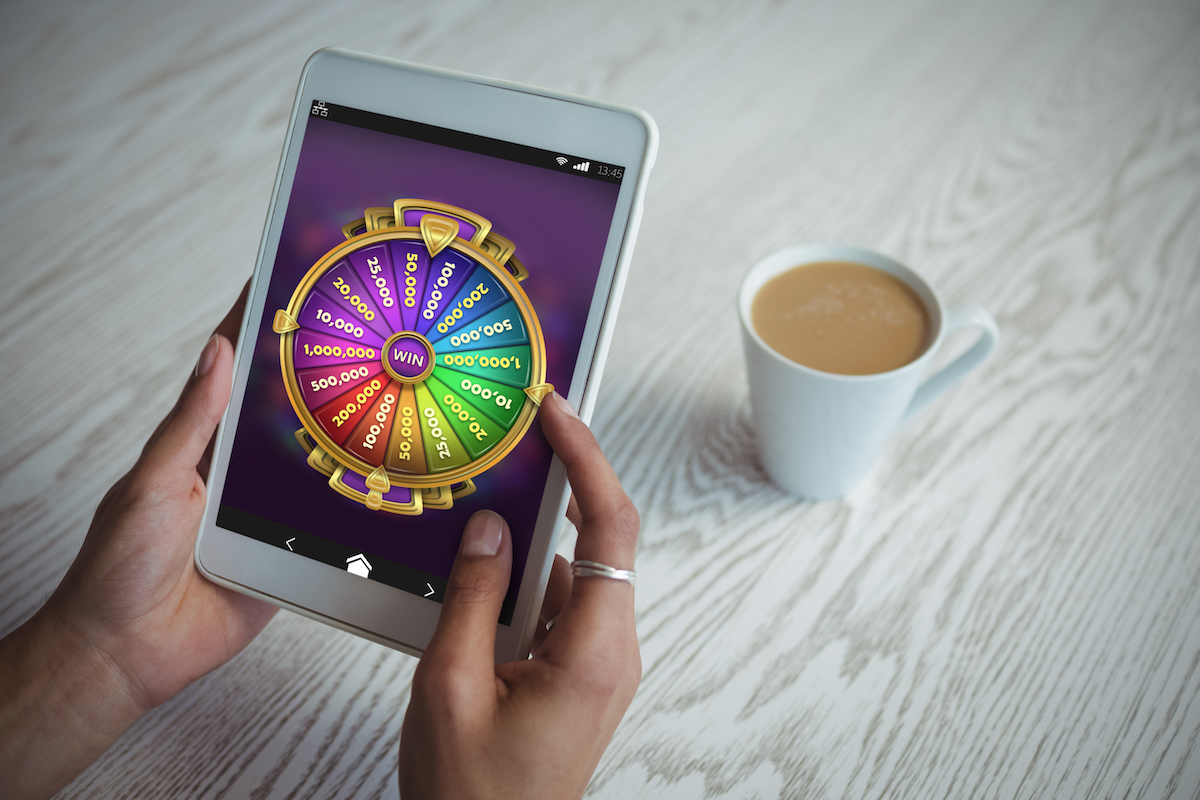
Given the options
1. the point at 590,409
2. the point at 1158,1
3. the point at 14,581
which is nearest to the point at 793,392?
the point at 590,409

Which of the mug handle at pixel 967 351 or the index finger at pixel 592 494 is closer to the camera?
the index finger at pixel 592 494

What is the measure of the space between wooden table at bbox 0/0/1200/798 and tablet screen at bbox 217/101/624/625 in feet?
0.32

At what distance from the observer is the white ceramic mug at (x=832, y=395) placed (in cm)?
44

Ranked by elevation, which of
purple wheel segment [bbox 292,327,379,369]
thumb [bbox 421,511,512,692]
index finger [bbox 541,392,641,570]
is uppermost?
purple wheel segment [bbox 292,327,379,369]

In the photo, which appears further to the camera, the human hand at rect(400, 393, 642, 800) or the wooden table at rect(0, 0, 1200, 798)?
the wooden table at rect(0, 0, 1200, 798)

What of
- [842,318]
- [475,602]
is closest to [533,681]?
[475,602]

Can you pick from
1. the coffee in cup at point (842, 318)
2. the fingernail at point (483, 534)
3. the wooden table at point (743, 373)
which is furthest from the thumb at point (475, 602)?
the coffee in cup at point (842, 318)

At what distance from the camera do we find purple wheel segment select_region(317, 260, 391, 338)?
0.43m

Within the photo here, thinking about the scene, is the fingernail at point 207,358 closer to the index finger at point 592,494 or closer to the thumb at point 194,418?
the thumb at point 194,418

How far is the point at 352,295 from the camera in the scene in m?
0.43

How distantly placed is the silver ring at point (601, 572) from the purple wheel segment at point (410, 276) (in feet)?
A: 0.55

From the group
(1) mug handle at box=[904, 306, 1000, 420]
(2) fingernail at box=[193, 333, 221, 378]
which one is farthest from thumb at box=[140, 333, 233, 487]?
(1) mug handle at box=[904, 306, 1000, 420]

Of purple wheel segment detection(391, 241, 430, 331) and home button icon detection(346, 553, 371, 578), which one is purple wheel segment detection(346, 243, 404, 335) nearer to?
purple wheel segment detection(391, 241, 430, 331)

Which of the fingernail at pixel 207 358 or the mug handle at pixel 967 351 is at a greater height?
the mug handle at pixel 967 351
